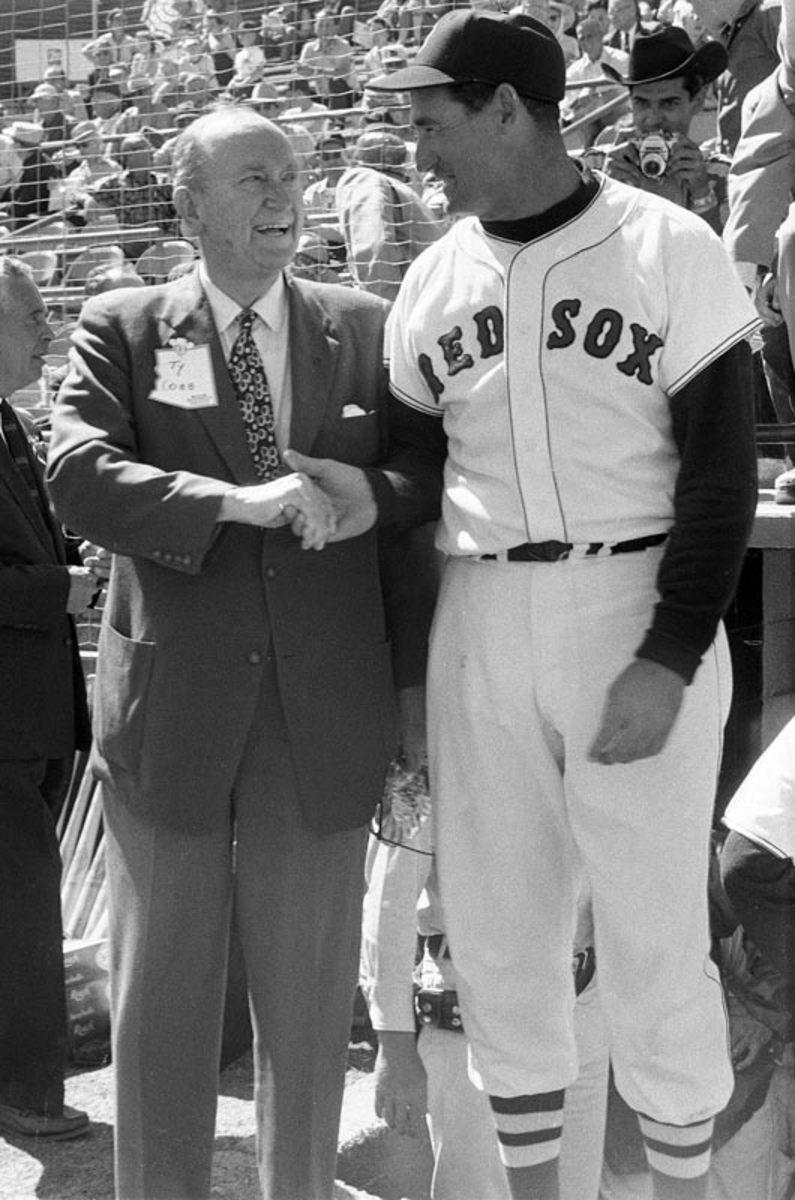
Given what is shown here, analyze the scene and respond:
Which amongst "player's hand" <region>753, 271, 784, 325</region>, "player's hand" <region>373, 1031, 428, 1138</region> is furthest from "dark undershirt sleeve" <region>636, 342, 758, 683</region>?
"player's hand" <region>753, 271, 784, 325</region>

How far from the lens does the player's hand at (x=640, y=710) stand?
214 centimetres

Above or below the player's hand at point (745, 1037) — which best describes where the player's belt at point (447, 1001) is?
above

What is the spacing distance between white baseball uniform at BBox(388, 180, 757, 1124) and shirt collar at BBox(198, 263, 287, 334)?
30 centimetres

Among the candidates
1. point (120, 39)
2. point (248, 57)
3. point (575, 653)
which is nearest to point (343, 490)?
point (575, 653)

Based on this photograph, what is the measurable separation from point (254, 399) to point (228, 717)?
0.51 metres

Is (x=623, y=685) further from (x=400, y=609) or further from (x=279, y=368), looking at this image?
(x=279, y=368)

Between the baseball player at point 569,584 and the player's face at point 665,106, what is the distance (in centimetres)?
231

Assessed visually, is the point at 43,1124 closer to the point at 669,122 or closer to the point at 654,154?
the point at 654,154

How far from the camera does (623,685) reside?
216cm

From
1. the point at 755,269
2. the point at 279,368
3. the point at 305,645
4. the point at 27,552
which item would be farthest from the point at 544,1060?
the point at 755,269

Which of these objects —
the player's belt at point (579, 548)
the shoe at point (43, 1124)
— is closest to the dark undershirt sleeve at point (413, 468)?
the player's belt at point (579, 548)

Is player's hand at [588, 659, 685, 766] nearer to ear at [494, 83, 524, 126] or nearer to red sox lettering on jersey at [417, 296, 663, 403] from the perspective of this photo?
red sox lettering on jersey at [417, 296, 663, 403]

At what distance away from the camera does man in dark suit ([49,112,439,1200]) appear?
245cm

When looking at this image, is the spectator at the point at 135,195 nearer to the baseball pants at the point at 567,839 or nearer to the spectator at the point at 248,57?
the spectator at the point at 248,57
